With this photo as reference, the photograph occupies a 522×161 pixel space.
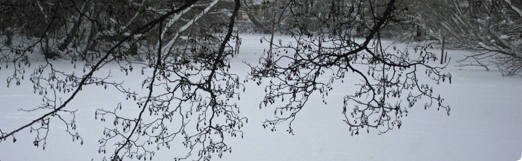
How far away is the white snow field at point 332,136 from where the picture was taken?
24.2 ft

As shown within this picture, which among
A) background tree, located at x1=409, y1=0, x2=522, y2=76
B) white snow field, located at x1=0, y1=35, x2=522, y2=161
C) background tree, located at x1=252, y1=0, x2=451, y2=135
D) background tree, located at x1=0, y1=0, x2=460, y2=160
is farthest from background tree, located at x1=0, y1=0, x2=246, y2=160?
background tree, located at x1=409, y1=0, x2=522, y2=76

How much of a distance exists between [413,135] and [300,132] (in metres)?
1.99

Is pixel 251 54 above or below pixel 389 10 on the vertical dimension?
below

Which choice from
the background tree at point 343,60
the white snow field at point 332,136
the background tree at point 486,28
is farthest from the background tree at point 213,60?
the background tree at point 486,28

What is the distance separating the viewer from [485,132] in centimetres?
914

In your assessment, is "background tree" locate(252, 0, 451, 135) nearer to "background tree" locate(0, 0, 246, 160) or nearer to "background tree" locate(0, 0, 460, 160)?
"background tree" locate(0, 0, 460, 160)

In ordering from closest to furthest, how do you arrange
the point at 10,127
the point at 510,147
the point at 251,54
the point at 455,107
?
the point at 510,147, the point at 10,127, the point at 455,107, the point at 251,54

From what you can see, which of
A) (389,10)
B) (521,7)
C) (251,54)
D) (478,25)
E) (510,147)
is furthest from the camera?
(251,54)

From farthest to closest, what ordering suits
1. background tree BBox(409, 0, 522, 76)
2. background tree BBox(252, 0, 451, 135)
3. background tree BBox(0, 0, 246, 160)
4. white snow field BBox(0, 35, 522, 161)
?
background tree BBox(409, 0, 522, 76) < white snow field BBox(0, 35, 522, 161) < background tree BBox(0, 0, 246, 160) < background tree BBox(252, 0, 451, 135)

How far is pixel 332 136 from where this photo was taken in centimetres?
868

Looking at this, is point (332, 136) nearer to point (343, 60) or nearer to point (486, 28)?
point (343, 60)

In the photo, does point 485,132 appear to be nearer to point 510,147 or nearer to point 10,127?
point 510,147

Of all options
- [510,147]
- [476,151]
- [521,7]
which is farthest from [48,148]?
[521,7]

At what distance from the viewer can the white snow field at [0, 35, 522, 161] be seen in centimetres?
738
